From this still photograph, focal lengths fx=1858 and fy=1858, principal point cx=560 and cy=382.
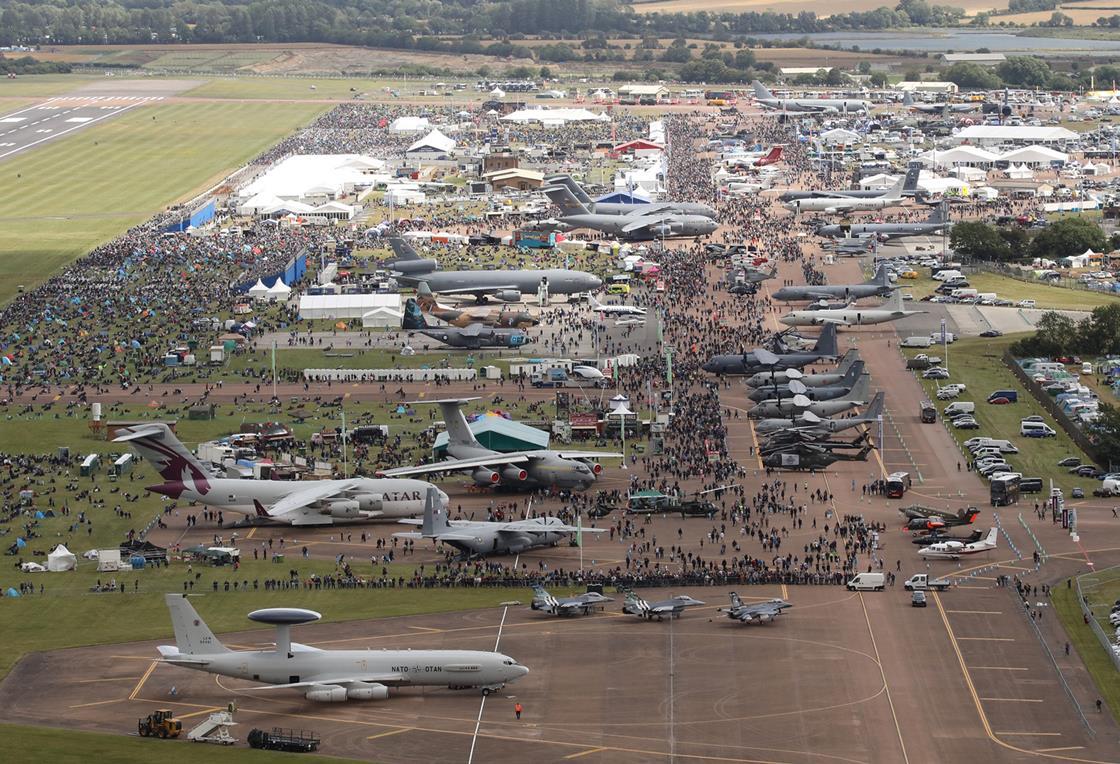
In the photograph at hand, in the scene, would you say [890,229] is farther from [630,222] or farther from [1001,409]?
[1001,409]

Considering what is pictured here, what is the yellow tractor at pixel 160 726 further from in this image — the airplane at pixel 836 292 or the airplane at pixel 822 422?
the airplane at pixel 836 292

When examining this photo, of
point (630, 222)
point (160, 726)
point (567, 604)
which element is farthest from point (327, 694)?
point (630, 222)

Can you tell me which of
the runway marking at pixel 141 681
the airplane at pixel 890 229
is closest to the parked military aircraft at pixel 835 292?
the airplane at pixel 890 229

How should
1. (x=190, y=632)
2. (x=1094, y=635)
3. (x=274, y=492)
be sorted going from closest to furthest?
(x=190, y=632)
(x=1094, y=635)
(x=274, y=492)

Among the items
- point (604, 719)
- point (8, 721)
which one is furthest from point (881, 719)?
point (8, 721)

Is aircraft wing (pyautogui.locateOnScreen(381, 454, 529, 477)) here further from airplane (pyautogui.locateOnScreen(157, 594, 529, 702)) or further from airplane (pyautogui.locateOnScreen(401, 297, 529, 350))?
airplane (pyautogui.locateOnScreen(401, 297, 529, 350))
